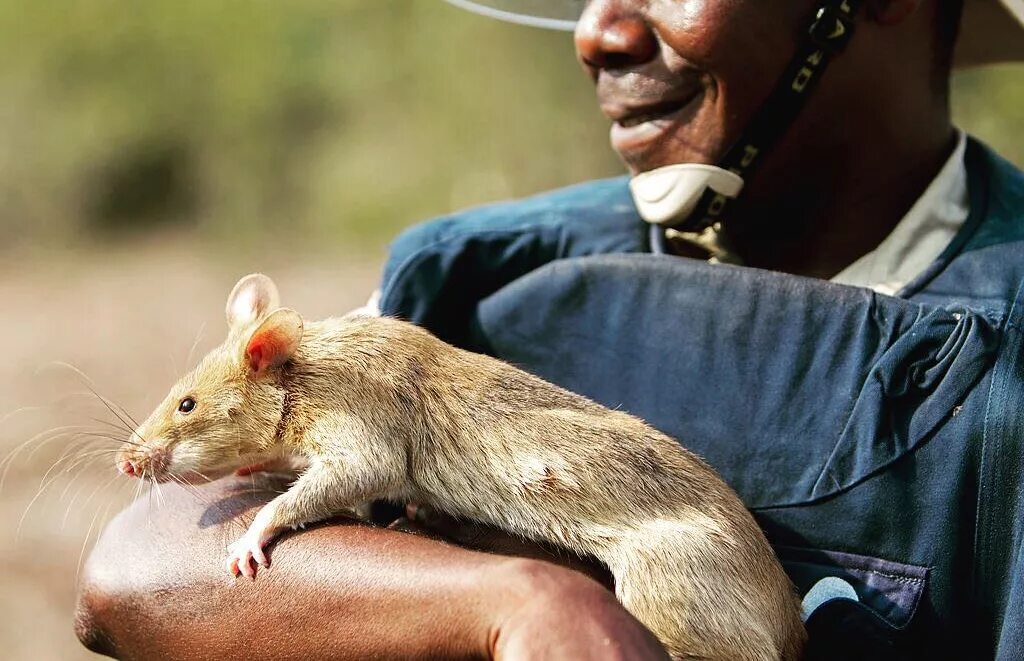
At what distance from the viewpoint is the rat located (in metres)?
2.33

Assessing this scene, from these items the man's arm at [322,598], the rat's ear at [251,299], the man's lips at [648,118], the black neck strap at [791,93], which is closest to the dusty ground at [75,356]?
the rat's ear at [251,299]

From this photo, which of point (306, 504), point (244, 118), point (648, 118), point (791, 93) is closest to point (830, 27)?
point (791, 93)

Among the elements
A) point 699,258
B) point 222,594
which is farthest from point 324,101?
point 222,594

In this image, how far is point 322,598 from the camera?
242 cm

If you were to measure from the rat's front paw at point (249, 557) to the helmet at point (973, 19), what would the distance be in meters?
1.73

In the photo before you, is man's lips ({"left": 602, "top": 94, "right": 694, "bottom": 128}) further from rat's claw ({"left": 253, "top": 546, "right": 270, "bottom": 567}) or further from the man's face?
rat's claw ({"left": 253, "top": 546, "right": 270, "bottom": 567})

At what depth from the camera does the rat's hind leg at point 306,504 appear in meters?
2.48

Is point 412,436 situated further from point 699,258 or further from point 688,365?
point 699,258

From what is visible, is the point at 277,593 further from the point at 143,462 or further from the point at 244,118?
the point at 244,118

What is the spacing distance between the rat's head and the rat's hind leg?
0.17m

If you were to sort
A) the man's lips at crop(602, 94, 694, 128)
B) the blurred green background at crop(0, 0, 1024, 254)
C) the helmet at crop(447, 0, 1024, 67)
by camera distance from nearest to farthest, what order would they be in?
1. the man's lips at crop(602, 94, 694, 128)
2. the helmet at crop(447, 0, 1024, 67)
3. the blurred green background at crop(0, 0, 1024, 254)

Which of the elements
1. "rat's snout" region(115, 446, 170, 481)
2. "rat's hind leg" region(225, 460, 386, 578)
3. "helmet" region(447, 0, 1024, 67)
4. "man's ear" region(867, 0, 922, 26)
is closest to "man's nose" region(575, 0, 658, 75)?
"man's ear" region(867, 0, 922, 26)

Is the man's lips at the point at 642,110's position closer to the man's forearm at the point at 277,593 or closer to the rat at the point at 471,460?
the rat at the point at 471,460

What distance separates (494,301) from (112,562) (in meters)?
1.02
